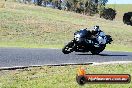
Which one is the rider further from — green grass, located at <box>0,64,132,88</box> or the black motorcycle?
green grass, located at <box>0,64,132,88</box>

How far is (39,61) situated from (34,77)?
4.09 m

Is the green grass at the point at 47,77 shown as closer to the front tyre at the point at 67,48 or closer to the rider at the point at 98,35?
the front tyre at the point at 67,48

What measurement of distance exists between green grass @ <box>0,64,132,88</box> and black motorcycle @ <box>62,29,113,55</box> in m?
5.46

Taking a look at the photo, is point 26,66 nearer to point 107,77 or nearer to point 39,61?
point 39,61

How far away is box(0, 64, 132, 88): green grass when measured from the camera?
9.88 m

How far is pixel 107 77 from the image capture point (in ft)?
20.6

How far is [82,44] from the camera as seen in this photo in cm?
2047

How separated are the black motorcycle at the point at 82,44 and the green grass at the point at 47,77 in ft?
17.9

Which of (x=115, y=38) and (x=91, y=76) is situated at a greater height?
(x=91, y=76)

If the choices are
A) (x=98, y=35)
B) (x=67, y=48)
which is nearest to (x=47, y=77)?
(x=67, y=48)

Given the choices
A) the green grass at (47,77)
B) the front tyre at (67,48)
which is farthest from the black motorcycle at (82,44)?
the green grass at (47,77)

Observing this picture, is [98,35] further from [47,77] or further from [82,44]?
[47,77]

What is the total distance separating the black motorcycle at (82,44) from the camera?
20.1 m

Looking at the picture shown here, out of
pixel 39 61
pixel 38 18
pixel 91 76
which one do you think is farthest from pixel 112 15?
pixel 91 76
